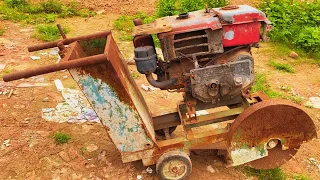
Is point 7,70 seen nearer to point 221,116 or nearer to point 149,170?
point 149,170

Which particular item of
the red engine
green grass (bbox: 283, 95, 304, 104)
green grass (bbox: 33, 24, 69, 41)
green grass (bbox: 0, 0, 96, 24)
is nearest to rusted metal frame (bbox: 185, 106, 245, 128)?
the red engine

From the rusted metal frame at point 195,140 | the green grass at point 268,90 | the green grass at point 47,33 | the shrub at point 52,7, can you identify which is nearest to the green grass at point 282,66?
the green grass at point 268,90

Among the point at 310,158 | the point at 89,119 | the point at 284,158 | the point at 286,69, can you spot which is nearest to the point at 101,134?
the point at 89,119

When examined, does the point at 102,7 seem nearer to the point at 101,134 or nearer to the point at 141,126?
the point at 101,134

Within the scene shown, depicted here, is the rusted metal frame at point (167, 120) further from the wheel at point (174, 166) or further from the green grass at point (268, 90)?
the green grass at point (268, 90)

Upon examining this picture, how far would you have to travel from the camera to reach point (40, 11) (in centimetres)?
889

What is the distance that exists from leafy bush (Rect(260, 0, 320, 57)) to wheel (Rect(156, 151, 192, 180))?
168 inches

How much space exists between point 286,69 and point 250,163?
3041mm

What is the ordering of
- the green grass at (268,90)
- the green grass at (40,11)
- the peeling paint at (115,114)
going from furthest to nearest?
1. the green grass at (40,11)
2. the green grass at (268,90)
3. the peeling paint at (115,114)

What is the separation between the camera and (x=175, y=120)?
393cm

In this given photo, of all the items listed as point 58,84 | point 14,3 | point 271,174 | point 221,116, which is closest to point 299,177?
point 271,174

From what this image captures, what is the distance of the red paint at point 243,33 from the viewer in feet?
10.7

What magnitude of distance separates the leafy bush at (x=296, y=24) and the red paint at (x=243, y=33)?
148 inches

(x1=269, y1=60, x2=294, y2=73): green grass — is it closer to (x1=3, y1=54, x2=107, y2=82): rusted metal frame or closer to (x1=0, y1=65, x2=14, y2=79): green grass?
(x1=3, y1=54, x2=107, y2=82): rusted metal frame
